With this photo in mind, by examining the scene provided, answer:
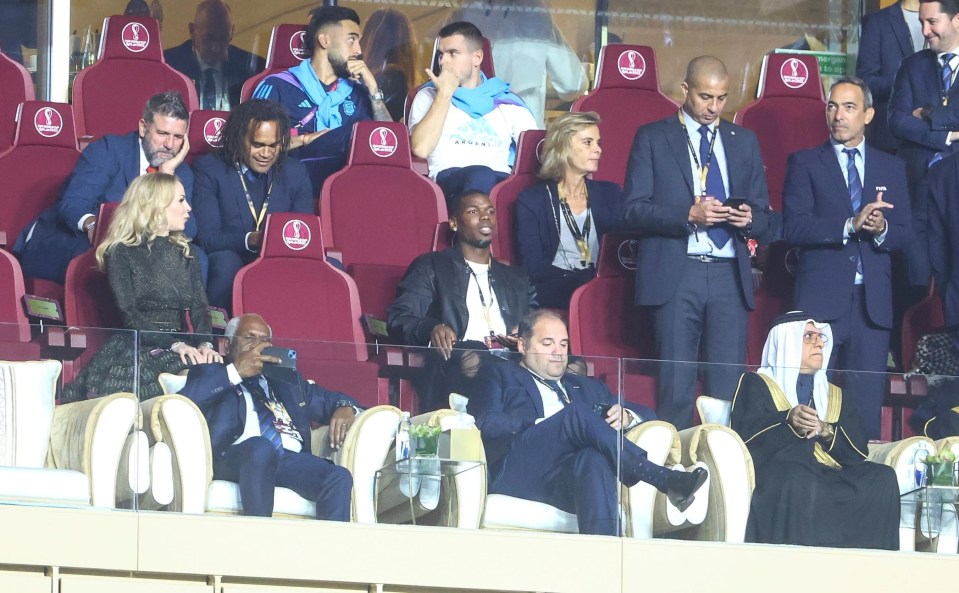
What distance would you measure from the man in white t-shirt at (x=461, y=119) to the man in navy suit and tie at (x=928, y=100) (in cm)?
127

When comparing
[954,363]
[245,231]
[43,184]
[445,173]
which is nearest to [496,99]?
[445,173]

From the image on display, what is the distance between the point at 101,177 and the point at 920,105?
2.55 meters

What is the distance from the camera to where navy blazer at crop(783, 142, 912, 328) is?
5.47 meters

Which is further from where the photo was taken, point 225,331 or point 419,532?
point 225,331

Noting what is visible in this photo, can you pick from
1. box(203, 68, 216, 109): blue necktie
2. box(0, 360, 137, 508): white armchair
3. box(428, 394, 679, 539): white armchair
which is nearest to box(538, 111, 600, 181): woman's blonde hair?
box(428, 394, 679, 539): white armchair

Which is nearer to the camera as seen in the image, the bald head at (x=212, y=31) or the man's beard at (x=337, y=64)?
the man's beard at (x=337, y=64)

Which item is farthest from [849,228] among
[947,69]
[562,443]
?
[562,443]

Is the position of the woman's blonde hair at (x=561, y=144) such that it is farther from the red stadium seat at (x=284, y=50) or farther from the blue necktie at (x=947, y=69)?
the red stadium seat at (x=284, y=50)

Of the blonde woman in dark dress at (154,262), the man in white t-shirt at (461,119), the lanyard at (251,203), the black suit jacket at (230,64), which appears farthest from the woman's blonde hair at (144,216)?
the black suit jacket at (230,64)

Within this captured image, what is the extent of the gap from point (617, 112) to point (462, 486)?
2.54 meters

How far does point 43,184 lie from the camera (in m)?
6.29

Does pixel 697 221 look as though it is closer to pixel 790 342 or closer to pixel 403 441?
pixel 790 342

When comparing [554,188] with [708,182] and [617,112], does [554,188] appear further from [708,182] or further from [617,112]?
[617,112]

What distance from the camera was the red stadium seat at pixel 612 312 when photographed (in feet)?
18.4
